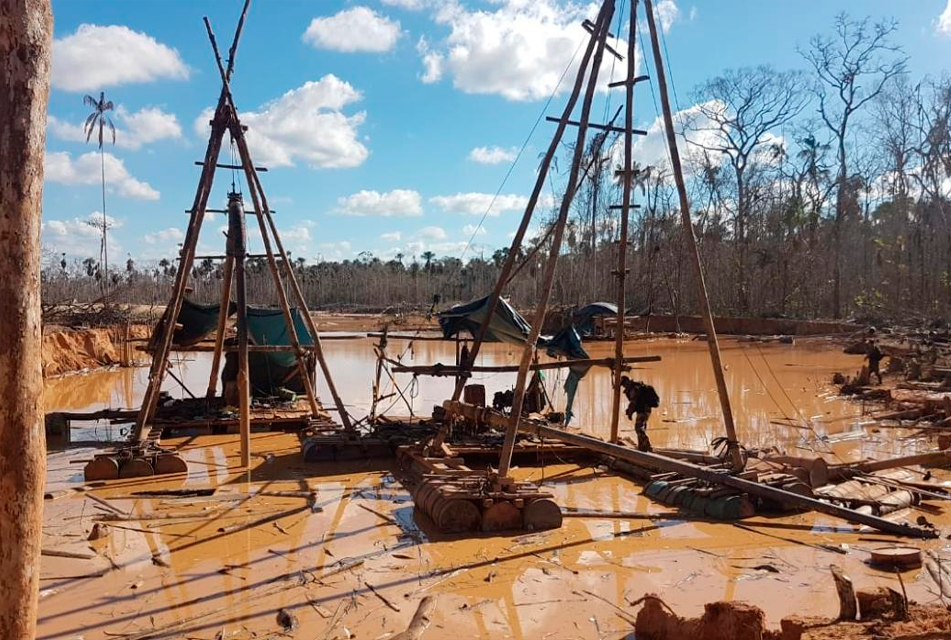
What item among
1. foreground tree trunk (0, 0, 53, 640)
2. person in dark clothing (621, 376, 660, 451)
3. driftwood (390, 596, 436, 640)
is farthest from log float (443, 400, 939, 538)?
foreground tree trunk (0, 0, 53, 640)

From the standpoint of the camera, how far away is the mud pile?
23469 mm

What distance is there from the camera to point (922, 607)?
16.5 ft

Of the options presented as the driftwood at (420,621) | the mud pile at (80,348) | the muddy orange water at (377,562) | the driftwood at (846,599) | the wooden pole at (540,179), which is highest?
the wooden pole at (540,179)

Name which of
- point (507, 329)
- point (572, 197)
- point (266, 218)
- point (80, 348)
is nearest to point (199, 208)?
point (266, 218)

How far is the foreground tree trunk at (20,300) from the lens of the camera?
280cm

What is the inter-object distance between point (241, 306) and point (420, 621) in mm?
6518

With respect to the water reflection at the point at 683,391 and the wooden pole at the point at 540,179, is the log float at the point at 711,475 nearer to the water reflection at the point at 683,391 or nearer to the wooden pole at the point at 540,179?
the wooden pole at the point at 540,179

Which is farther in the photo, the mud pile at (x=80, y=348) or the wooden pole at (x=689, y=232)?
the mud pile at (x=80, y=348)

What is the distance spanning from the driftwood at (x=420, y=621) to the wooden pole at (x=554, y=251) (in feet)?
7.07

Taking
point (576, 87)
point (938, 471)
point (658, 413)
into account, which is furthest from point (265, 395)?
point (938, 471)

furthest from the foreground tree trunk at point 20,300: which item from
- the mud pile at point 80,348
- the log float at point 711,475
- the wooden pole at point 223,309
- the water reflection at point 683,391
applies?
the mud pile at point 80,348

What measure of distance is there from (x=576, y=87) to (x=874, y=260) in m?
40.1

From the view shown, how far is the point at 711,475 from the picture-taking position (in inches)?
316

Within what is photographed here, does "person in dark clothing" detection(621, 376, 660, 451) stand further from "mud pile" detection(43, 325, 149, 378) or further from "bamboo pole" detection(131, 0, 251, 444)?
"mud pile" detection(43, 325, 149, 378)
